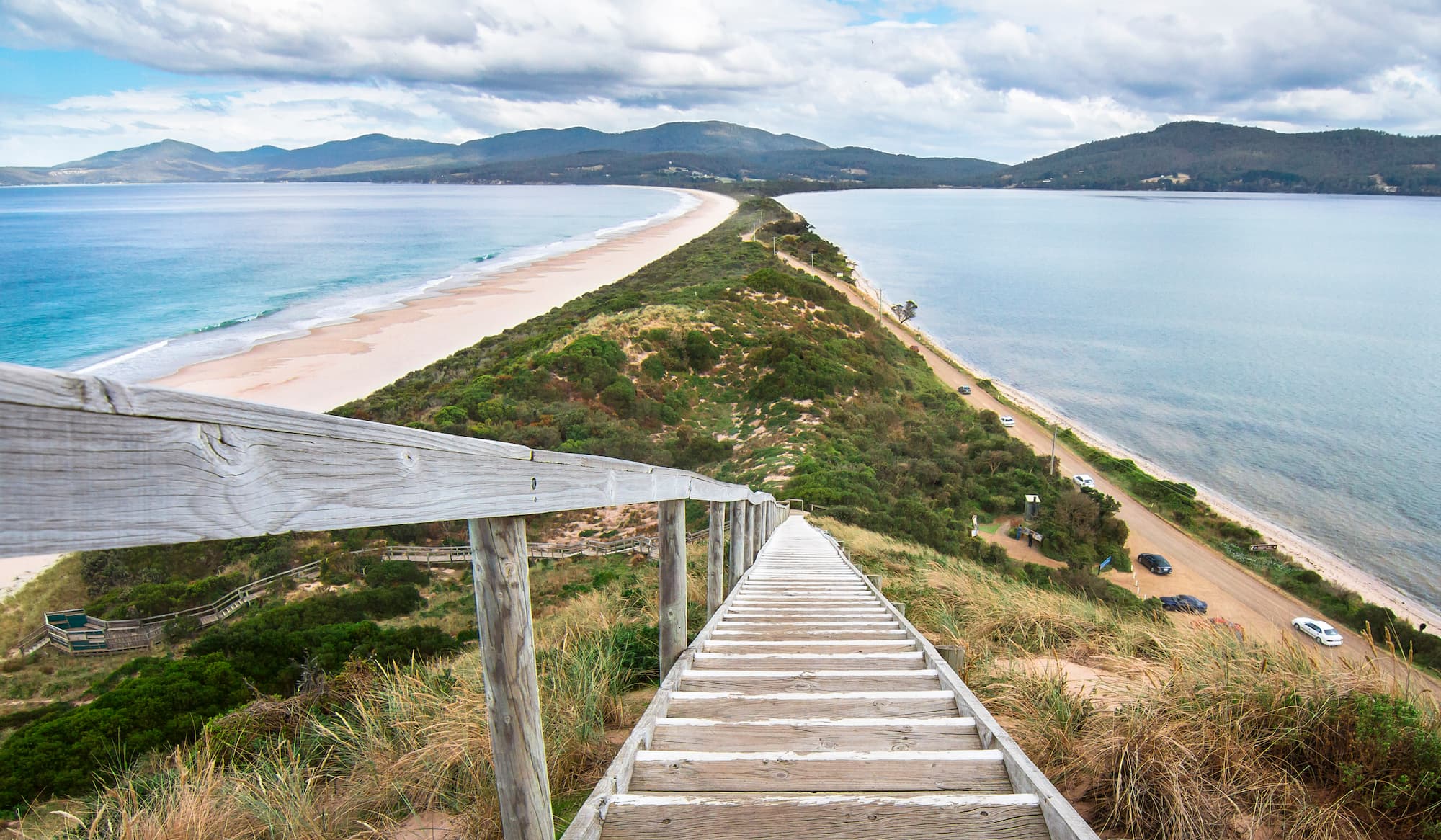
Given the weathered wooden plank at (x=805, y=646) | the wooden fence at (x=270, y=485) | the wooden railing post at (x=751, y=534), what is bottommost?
the wooden railing post at (x=751, y=534)

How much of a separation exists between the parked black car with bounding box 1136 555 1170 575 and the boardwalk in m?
23.7

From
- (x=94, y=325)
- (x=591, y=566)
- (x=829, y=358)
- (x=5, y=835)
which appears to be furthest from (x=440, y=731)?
(x=94, y=325)

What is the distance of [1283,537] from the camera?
26906 millimetres

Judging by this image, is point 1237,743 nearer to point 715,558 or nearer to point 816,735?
point 816,735

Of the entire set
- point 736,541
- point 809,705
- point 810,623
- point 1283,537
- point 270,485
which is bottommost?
point 1283,537

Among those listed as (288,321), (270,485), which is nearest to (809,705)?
(270,485)

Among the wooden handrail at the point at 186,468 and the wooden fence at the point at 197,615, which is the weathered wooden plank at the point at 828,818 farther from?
the wooden fence at the point at 197,615

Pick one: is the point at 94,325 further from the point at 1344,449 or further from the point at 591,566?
the point at 1344,449

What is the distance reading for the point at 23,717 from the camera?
9.52m

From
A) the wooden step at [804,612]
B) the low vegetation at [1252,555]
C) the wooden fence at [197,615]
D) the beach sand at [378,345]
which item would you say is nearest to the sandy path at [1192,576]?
the low vegetation at [1252,555]

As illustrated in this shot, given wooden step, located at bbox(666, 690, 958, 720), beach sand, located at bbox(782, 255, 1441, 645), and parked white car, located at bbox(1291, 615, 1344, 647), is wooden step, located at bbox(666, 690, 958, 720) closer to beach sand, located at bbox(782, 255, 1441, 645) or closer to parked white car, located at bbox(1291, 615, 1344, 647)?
beach sand, located at bbox(782, 255, 1441, 645)

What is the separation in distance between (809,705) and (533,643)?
1138mm

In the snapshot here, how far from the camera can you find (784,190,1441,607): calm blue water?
31.3m

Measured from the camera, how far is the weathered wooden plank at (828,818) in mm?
1932
